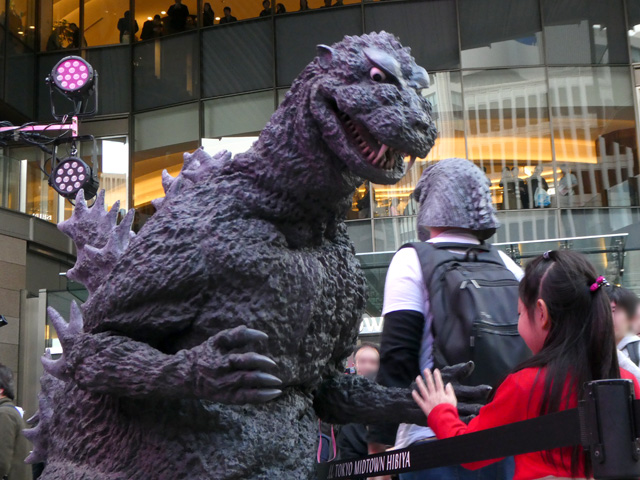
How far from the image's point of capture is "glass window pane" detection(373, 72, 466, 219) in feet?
49.1

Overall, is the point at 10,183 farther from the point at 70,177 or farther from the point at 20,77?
the point at 70,177

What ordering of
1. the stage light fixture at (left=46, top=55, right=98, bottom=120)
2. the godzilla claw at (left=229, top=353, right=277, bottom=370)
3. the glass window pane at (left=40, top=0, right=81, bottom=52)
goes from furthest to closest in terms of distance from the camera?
1. the glass window pane at (left=40, top=0, right=81, bottom=52)
2. the stage light fixture at (left=46, top=55, right=98, bottom=120)
3. the godzilla claw at (left=229, top=353, right=277, bottom=370)

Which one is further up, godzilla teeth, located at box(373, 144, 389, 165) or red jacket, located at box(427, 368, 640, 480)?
godzilla teeth, located at box(373, 144, 389, 165)

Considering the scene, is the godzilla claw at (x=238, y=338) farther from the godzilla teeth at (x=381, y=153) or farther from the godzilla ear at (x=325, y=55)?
the godzilla ear at (x=325, y=55)

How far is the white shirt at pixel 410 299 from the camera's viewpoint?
285 centimetres

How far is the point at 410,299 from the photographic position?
287 centimetres

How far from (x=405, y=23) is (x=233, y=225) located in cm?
1386

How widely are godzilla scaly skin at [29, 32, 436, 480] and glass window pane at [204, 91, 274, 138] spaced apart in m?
13.7

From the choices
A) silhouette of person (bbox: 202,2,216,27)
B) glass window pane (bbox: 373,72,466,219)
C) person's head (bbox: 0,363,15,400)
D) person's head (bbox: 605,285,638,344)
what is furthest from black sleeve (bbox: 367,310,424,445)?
silhouette of person (bbox: 202,2,216,27)

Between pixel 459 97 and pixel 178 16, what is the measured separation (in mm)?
5550

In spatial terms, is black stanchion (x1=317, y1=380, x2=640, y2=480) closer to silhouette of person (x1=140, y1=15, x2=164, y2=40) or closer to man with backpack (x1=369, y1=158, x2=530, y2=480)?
man with backpack (x1=369, y1=158, x2=530, y2=480)

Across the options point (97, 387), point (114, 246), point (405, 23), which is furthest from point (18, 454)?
point (405, 23)

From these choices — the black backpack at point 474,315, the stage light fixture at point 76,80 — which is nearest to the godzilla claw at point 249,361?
the black backpack at point 474,315

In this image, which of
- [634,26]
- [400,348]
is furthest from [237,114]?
[400,348]
